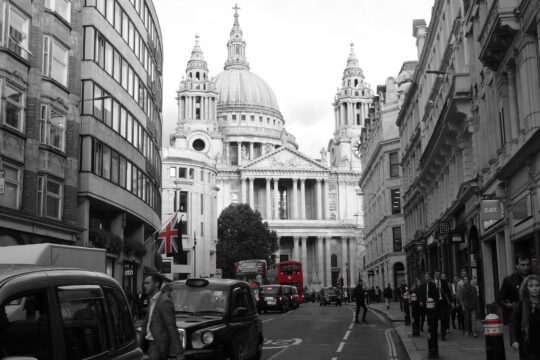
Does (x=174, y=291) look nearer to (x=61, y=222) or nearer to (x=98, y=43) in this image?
(x=61, y=222)

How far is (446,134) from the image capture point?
33.5 metres

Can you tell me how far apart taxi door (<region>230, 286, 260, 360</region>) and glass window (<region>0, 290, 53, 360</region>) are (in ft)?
21.5

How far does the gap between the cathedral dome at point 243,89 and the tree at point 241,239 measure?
64.8m

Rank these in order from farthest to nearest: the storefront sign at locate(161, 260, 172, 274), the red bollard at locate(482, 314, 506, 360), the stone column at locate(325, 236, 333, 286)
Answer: the stone column at locate(325, 236, 333, 286) < the storefront sign at locate(161, 260, 172, 274) < the red bollard at locate(482, 314, 506, 360)

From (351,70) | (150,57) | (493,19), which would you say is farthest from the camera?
(351,70)

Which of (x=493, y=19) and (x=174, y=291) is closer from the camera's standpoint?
(x=174, y=291)

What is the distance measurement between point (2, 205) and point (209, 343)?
54.3 feet

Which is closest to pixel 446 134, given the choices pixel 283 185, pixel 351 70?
pixel 283 185

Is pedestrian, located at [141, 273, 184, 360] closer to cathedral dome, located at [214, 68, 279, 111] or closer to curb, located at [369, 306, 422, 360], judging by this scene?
curb, located at [369, 306, 422, 360]

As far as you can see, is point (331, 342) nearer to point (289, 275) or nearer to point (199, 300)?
point (199, 300)

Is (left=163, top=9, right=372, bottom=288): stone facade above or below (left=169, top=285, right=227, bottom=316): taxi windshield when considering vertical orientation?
above

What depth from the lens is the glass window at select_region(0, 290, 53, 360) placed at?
5180mm

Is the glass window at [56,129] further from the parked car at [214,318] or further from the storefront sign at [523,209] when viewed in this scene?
the parked car at [214,318]

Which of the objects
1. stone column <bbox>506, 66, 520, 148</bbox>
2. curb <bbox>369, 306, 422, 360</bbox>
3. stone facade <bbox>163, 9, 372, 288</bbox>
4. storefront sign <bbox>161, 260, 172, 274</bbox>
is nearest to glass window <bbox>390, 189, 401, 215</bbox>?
storefront sign <bbox>161, 260, 172, 274</bbox>
